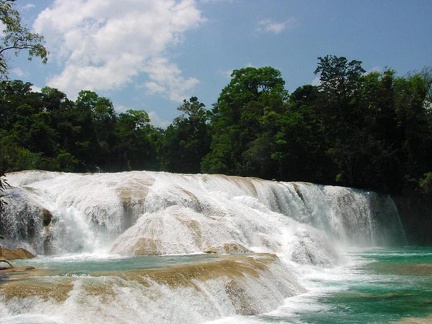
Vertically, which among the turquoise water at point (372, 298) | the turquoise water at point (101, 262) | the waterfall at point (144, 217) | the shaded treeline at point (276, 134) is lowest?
the turquoise water at point (372, 298)

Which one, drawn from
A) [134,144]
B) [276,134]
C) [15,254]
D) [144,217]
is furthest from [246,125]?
[15,254]

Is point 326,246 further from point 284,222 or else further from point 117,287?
point 117,287

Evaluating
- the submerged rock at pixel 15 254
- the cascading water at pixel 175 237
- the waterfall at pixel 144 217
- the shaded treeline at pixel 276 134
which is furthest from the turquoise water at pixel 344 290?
the shaded treeline at pixel 276 134

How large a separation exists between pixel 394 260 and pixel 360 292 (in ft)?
29.1

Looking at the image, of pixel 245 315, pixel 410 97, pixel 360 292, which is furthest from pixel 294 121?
pixel 245 315

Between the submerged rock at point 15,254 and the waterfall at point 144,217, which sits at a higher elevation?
the waterfall at point 144,217

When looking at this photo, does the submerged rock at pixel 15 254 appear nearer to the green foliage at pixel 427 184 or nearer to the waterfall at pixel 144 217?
the waterfall at pixel 144 217

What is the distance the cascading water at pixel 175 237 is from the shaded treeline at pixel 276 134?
210 inches

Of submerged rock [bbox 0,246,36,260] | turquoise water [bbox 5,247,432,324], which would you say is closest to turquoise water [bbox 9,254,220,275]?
turquoise water [bbox 5,247,432,324]

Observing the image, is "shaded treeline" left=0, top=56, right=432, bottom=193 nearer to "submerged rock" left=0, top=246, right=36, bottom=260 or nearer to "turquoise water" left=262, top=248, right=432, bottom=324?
"submerged rock" left=0, top=246, right=36, bottom=260

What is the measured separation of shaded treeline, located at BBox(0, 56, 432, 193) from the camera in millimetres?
34594

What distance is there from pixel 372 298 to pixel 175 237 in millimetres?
6867

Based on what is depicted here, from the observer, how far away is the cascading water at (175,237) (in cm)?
971

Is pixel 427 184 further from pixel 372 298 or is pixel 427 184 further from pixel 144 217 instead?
pixel 372 298
